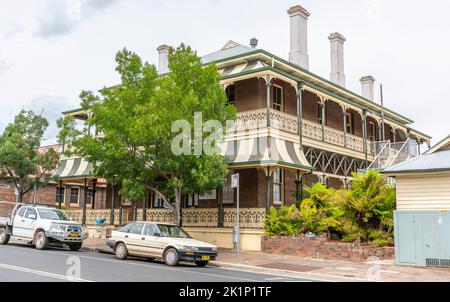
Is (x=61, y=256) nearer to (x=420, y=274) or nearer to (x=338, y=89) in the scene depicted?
(x=420, y=274)

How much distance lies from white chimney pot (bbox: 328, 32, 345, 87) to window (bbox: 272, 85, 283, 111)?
7.15 m

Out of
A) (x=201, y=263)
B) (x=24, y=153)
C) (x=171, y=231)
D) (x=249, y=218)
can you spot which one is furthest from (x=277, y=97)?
(x=24, y=153)

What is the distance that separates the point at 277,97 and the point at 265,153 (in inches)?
226

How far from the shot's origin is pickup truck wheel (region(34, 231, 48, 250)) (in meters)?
19.3

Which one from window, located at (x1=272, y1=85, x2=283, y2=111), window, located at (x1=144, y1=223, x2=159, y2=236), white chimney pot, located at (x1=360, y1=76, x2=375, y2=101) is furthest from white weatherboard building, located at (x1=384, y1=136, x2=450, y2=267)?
white chimney pot, located at (x1=360, y1=76, x2=375, y2=101)

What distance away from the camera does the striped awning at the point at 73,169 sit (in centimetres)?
2822

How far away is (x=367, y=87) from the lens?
3600 cm

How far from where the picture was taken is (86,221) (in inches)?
1139

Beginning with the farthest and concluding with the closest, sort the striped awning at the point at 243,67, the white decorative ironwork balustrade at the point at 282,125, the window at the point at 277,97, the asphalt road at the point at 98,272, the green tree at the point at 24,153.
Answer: the green tree at the point at 24,153
the window at the point at 277,97
the striped awning at the point at 243,67
the white decorative ironwork balustrade at the point at 282,125
the asphalt road at the point at 98,272

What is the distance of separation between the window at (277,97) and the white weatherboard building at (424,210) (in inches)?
355

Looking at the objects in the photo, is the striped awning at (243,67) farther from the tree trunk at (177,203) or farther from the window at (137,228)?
the window at (137,228)

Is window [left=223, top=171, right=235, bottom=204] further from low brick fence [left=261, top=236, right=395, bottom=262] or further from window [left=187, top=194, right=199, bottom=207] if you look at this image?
low brick fence [left=261, top=236, right=395, bottom=262]

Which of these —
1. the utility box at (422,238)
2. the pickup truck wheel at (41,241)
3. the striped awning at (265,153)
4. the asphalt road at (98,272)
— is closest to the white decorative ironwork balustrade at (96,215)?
the pickup truck wheel at (41,241)

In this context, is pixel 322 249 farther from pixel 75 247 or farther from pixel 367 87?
pixel 367 87
